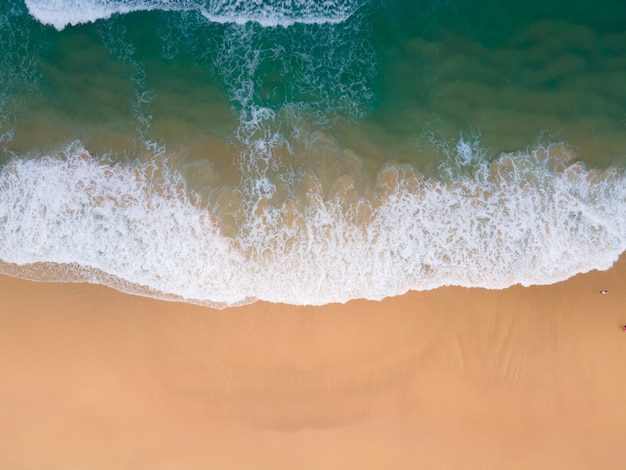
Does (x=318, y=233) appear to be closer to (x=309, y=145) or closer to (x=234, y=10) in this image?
(x=309, y=145)

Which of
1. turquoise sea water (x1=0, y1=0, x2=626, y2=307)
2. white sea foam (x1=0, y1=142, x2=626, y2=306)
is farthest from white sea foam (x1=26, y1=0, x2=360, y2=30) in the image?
white sea foam (x1=0, y1=142, x2=626, y2=306)

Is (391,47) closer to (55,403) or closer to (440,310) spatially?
(440,310)

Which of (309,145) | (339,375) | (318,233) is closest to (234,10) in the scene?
(309,145)

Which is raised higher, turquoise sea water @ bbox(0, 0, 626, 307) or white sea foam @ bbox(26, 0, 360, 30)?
white sea foam @ bbox(26, 0, 360, 30)

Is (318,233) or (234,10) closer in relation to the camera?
(318,233)

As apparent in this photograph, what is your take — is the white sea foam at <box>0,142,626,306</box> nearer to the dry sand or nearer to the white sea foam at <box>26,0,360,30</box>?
the dry sand

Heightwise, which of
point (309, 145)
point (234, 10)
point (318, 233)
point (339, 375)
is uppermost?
point (234, 10)
